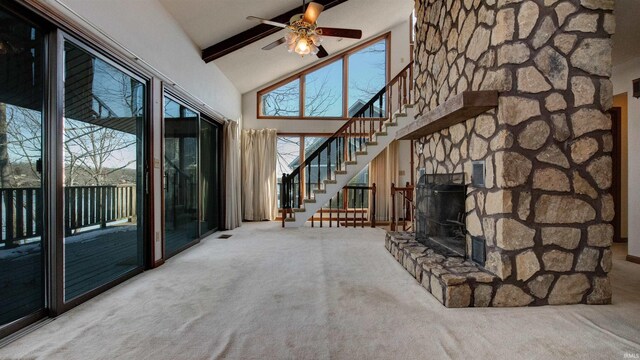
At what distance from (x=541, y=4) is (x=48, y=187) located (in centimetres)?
369

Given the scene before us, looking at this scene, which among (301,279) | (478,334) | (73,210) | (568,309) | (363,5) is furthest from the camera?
(363,5)

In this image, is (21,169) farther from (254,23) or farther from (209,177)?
(254,23)

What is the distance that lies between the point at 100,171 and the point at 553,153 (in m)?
3.66

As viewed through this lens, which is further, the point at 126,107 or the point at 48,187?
the point at 126,107

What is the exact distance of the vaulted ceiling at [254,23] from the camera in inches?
151

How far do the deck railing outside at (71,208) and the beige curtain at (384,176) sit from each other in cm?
538

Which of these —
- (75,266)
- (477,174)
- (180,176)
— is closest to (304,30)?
(180,176)

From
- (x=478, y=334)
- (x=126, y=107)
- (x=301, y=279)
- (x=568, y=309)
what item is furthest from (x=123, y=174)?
(x=568, y=309)

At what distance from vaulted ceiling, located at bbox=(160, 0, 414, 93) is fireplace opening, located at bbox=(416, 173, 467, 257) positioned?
3.37 metres

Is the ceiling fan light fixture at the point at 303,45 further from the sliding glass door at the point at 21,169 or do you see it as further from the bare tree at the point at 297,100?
the bare tree at the point at 297,100

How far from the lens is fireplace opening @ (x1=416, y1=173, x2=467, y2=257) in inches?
106

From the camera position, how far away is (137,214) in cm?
312

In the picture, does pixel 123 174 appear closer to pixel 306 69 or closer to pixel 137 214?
pixel 137 214

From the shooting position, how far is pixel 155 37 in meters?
3.26
